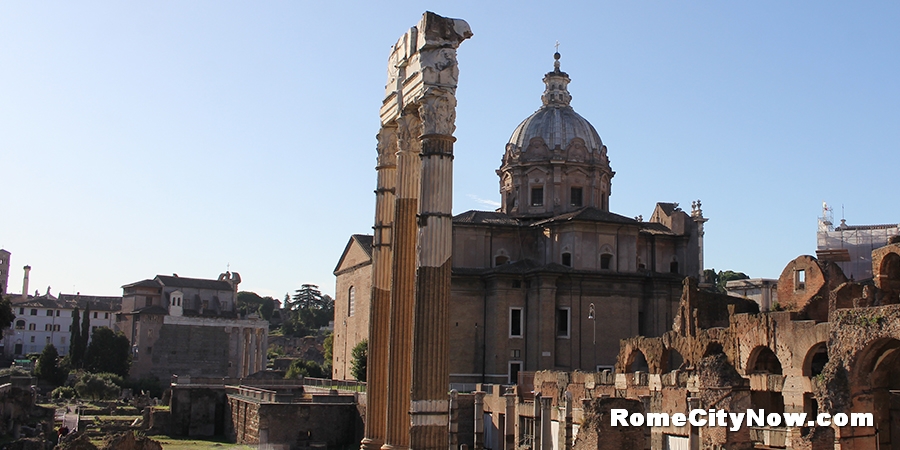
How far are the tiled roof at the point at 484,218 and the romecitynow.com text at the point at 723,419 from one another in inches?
795

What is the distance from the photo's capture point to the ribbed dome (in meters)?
44.8

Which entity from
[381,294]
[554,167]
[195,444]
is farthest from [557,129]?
[381,294]

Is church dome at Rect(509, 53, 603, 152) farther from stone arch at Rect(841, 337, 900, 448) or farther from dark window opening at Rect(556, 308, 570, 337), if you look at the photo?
stone arch at Rect(841, 337, 900, 448)

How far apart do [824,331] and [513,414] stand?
9179 mm

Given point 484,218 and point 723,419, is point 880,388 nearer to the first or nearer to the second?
point 723,419

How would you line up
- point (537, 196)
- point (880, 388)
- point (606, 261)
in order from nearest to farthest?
point (880, 388), point (606, 261), point (537, 196)

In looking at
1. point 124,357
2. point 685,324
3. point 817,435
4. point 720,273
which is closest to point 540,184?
point 685,324

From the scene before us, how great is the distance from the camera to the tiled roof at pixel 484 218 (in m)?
41.8

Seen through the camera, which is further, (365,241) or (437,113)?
(365,241)

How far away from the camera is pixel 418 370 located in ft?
52.5

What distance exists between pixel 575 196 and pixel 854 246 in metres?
14.2

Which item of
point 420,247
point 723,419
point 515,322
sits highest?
point 420,247

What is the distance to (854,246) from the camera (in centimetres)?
4616

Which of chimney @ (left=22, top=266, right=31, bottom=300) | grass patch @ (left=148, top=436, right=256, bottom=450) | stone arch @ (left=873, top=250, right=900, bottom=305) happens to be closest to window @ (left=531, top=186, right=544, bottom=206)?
grass patch @ (left=148, top=436, right=256, bottom=450)
